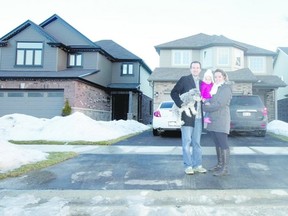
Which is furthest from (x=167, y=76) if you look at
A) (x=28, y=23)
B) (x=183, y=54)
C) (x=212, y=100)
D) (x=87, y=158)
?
(x=212, y=100)

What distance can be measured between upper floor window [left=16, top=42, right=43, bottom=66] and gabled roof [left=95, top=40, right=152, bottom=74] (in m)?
7.16

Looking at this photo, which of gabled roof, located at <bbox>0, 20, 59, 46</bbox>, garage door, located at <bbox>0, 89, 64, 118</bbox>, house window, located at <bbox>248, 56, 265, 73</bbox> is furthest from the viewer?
house window, located at <bbox>248, 56, 265, 73</bbox>

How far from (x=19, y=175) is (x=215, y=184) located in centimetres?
334

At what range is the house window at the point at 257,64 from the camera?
2331cm

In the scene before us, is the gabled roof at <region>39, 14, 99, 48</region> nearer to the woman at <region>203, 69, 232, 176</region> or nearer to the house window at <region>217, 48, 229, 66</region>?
the house window at <region>217, 48, 229, 66</region>

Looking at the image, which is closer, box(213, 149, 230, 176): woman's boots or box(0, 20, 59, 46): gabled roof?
box(213, 149, 230, 176): woman's boots

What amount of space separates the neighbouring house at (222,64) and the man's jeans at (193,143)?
48.3 feet

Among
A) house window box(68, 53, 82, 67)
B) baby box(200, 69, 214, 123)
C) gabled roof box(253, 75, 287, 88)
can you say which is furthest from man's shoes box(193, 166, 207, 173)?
house window box(68, 53, 82, 67)

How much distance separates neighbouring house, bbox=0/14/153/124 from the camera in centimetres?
1914

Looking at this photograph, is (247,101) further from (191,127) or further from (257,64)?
(257,64)

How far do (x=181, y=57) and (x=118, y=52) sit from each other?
26.3 feet

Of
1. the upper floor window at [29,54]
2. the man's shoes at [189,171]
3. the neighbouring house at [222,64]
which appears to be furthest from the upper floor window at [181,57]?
the man's shoes at [189,171]

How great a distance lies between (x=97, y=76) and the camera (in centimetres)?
2273

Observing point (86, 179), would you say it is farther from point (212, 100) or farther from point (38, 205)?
point (212, 100)
